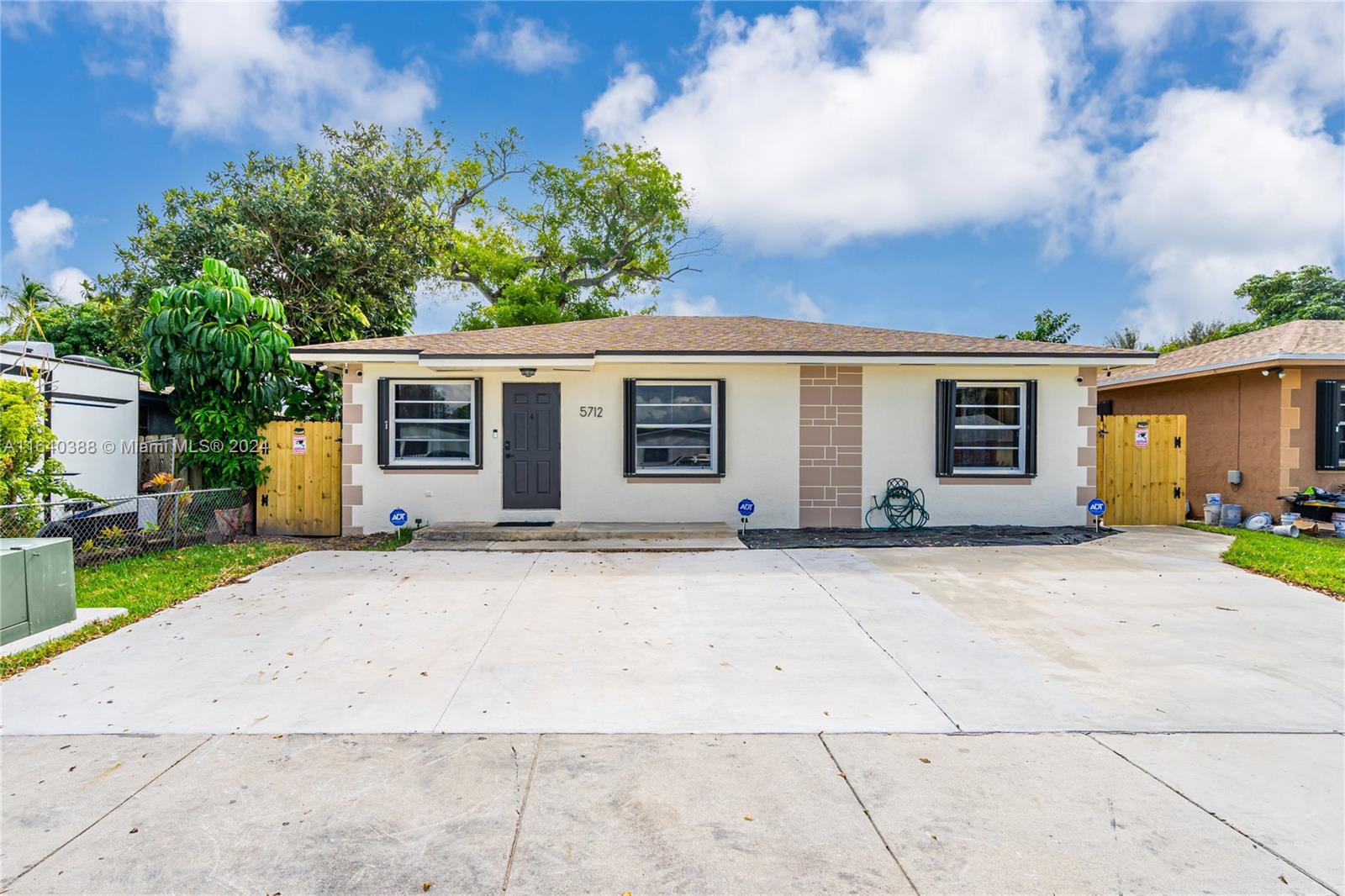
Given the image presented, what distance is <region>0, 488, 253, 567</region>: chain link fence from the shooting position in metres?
7.86

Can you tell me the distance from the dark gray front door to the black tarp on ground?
10.7 feet

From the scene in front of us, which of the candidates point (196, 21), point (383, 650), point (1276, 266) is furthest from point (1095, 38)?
point (1276, 266)

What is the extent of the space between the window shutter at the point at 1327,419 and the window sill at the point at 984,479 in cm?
542

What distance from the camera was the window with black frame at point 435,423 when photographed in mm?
10133

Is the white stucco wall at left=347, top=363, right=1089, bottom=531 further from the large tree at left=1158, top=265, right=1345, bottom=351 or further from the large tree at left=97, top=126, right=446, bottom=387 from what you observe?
the large tree at left=1158, top=265, right=1345, bottom=351

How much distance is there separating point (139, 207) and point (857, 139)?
17.8 meters

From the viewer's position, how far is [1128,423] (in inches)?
428

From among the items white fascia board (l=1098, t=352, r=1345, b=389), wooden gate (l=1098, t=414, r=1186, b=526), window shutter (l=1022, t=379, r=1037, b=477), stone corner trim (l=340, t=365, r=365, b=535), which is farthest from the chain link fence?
wooden gate (l=1098, t=414, r=1186, b=526)

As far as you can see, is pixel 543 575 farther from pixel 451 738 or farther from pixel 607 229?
pixel 607 229

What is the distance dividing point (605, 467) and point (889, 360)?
4760 mm

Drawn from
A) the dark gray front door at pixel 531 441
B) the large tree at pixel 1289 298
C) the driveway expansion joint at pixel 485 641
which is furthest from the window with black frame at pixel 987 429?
the large tree at pixel 1289 298

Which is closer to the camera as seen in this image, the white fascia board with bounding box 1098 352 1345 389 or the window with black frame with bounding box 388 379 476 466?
the window with black frame with bounding box 388 379 476 466

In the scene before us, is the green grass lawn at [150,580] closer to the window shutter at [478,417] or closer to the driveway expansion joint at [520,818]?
the window shutter at [478,417]

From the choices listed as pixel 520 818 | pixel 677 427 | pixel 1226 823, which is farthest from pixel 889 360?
pixel 520 818
